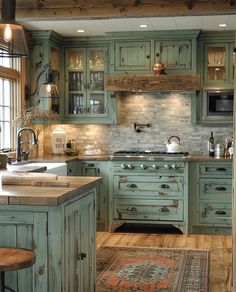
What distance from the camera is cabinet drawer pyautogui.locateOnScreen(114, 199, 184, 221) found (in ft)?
22.0

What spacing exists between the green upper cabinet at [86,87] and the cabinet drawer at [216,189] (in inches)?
62.8

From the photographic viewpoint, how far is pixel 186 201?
6.66 meters

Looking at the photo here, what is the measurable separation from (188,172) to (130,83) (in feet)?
4.57

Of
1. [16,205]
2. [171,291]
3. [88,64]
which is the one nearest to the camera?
[16,205]

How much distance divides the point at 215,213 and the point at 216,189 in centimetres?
31

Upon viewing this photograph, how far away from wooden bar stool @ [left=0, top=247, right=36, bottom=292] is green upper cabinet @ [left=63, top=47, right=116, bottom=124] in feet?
14.5

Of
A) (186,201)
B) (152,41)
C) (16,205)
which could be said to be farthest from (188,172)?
(16,205)

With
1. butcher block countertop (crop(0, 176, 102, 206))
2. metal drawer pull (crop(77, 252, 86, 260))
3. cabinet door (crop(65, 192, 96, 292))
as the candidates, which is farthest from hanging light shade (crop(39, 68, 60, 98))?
metal drawer pull (crop(77, 252, 86, 260))

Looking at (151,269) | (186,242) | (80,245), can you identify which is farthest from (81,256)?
(186,242)

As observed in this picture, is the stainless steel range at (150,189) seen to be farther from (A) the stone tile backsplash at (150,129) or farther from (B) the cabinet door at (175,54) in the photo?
(B) the cabinet door at (175,54)

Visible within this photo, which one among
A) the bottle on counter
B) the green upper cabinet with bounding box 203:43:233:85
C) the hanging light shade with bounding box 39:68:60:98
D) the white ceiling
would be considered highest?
the white ceiling

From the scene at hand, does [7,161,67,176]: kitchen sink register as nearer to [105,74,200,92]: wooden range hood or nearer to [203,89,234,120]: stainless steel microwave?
[105,74,200,92]: wooden range hood

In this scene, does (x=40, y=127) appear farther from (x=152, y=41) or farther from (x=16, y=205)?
(x=16, y=205)

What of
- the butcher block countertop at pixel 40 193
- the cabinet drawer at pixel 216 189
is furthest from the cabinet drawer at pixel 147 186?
the butcher block countertop at pixel 40 193
